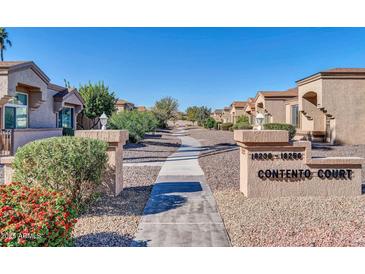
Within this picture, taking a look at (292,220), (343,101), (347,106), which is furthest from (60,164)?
(347,106)

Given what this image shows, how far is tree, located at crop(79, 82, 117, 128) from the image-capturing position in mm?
26625

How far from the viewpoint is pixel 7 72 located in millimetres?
13922

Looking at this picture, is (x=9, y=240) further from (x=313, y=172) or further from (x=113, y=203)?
(x=313, y=172)

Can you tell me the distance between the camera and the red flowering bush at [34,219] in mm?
3406

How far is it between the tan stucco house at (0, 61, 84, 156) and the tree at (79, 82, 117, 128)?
205 cm

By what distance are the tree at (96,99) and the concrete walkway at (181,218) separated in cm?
1892

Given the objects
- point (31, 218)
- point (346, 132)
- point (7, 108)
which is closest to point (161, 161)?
point (7, 108)

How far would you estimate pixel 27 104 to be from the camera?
58.8 feet

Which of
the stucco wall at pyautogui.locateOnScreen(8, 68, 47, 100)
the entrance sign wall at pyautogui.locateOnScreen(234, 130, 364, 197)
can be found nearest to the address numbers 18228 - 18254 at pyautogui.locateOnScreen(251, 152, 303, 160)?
the entrance sign wall at pyautogui.locateOnScreen(234, 130, 364, 197)

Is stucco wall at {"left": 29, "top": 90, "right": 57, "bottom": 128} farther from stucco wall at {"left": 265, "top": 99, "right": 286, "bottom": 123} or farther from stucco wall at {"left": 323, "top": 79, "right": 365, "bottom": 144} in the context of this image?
stucco wall at {"left": 265, "top": 99, "right": 286, "bottom": 123}

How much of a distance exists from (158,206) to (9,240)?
3744 mm

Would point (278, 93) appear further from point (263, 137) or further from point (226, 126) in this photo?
point (263, 137)

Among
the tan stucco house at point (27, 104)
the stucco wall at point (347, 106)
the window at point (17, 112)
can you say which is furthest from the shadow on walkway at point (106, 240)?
the stucco wall at point (347, 106)

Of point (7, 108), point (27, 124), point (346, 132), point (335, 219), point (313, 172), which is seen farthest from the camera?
point (346, 132)
